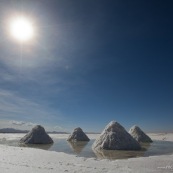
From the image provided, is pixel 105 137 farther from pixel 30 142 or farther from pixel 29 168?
pixel 29 168

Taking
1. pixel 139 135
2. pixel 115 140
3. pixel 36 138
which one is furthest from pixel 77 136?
pixel 115 140

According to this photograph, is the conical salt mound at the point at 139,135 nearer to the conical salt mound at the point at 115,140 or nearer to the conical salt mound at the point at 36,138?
the conical salt mound at the point at 115,140

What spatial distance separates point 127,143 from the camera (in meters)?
22.7

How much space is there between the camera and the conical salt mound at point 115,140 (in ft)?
73.7

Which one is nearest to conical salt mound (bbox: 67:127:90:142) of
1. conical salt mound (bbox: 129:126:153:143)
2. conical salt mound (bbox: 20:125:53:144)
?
conical salt mound (bbox: 20:125:53:144)

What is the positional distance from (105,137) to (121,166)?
41.4 feet

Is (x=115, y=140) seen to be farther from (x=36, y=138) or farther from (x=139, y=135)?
(x=139, y=135)

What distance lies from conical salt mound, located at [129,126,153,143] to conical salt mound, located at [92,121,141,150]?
39.1ft

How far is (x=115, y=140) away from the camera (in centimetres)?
2291

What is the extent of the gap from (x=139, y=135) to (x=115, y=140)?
554 inches

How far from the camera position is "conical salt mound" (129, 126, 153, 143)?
34987 mm

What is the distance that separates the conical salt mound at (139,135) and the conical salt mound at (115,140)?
1192 cm

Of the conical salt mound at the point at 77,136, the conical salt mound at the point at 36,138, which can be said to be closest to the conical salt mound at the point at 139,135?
the conical salt mound at the point at 77,136

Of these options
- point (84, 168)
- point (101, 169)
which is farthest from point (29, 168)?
point (101, 169)
